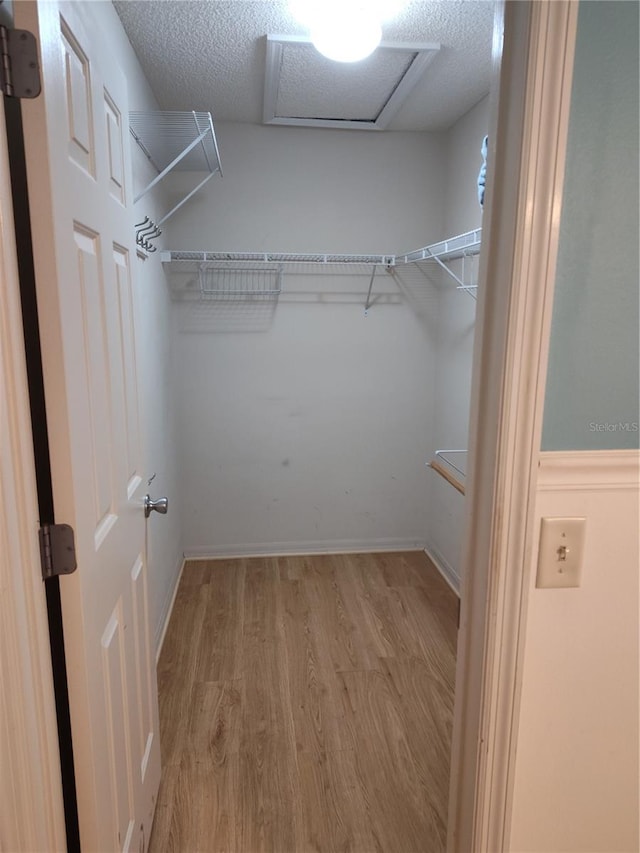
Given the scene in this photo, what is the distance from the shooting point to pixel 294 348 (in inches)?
132

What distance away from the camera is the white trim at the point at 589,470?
931 millimetres

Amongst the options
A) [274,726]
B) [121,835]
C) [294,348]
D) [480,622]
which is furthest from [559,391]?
[294,348]

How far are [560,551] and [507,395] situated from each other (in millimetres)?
290

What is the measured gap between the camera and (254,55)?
2271mm

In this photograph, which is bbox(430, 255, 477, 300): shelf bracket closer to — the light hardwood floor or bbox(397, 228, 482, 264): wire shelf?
bbox(397, 228, 482, 264): wire shelf

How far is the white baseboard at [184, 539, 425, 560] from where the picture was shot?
11.5ft

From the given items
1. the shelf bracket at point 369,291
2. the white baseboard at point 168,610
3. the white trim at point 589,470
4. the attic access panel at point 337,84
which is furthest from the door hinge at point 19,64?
the shelf bracket at point 369,291

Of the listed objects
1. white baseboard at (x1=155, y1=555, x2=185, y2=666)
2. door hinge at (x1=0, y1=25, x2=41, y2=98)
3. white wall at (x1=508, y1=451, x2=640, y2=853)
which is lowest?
white baseboard at (x1=155, y1=555, x2=185, y2=666)

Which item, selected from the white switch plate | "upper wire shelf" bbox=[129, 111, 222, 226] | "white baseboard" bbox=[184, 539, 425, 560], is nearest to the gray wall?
the white switch plate

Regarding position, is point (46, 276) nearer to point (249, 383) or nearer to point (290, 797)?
point (290, 797)

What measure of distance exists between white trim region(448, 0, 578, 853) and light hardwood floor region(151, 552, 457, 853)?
0.85 m

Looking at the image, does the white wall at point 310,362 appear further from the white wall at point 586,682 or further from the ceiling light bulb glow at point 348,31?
the white wall at point 586,682

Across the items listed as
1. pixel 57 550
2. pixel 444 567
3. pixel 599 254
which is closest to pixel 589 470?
pixel 599 254

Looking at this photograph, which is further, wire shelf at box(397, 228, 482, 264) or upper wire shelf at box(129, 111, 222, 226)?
wire shelf at box(397, 228, 482, 264)
